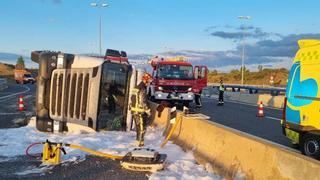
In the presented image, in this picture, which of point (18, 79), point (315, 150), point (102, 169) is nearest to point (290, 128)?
point (315, 150)

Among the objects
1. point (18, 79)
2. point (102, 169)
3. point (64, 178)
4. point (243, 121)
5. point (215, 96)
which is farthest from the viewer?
point (18, 79)

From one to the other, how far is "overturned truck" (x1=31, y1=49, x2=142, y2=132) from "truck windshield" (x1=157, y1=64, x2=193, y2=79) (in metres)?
10.4

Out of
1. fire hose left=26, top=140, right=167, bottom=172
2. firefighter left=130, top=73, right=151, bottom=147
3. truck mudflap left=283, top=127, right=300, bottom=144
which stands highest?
firefighter left=130, top=73, right=151, bottom=147

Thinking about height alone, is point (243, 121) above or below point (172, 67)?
below

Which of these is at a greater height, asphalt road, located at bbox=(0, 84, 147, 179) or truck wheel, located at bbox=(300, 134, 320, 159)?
truck wheel, located at bbox=(300, 134, 320, 159)

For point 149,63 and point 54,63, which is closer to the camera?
point 54,63

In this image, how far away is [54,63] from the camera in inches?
551

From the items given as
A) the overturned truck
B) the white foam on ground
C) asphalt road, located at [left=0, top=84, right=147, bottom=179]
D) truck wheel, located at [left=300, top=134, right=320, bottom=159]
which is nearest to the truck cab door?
the white foam on ground

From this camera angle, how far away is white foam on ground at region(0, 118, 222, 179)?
27.9 ft

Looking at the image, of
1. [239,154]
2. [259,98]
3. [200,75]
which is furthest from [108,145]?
[259,98]

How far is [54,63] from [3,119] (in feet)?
16.6

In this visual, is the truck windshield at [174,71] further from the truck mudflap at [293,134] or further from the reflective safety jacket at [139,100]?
the truck mudflap at [293,134]

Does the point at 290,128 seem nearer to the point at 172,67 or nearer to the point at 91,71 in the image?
the point at 91,71

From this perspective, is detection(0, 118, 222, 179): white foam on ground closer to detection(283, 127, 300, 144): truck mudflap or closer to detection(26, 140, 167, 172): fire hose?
detection(26, 140, 167, 172): fire hose
